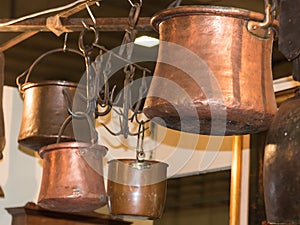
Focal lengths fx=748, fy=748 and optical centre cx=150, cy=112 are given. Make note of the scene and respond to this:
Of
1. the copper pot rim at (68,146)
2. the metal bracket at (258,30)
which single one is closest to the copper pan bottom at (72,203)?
the copper pot rim at (68,146)

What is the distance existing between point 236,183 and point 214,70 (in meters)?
3.01

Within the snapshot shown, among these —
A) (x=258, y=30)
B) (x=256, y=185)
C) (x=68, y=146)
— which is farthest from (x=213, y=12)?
(x=256, y=185)

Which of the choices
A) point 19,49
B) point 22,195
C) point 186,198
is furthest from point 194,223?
point 19,49

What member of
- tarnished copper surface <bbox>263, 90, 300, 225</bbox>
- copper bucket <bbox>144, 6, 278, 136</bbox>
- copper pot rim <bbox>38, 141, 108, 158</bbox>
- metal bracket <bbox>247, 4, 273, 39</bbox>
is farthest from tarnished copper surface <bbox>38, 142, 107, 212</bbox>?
tarnished copper surface <bbox>263, 90, 300, 225</bbox>

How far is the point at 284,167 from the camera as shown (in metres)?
1.01

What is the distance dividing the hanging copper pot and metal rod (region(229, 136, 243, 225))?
2119mm

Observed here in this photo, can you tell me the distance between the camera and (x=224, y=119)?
130cm

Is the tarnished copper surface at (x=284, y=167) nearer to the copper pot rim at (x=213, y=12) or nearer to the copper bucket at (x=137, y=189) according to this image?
the copper pot rim at (x=213, y=12)

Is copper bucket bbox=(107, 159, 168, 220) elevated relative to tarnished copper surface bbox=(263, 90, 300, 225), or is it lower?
elevated

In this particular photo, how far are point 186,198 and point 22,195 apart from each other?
111 cm

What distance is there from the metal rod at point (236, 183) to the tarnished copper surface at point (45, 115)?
6.95ft

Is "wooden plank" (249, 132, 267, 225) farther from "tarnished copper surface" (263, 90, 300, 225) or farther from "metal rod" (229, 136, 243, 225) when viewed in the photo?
"tarnished copper surface" (263, 90, 300, 225)

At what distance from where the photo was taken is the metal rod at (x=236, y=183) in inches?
167

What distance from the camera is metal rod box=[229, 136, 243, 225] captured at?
4.24 m
